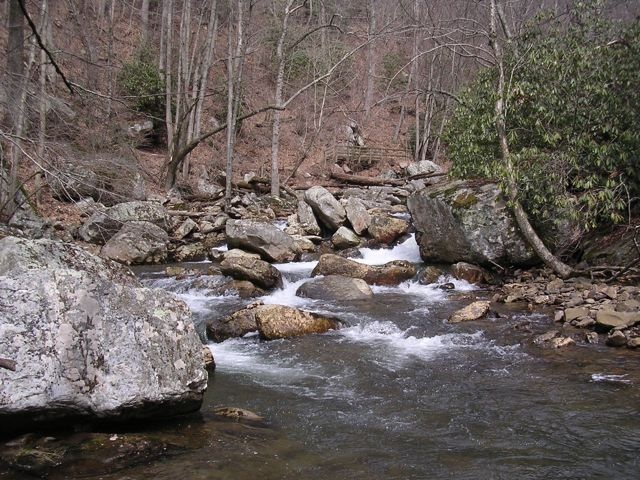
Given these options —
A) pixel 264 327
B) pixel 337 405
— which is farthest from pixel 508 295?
pixel 337 405

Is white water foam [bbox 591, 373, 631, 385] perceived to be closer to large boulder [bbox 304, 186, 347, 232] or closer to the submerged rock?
the submerged rock

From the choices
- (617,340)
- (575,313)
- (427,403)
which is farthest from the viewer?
(575,313)

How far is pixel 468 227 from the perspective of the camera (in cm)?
1139

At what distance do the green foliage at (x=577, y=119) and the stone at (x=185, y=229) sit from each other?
8443 millimetres

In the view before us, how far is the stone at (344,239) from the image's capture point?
13969mm

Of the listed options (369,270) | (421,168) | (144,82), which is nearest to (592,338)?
(369,270)

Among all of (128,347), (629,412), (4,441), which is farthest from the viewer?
(629,412)

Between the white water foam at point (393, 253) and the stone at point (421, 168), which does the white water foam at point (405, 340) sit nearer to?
the white water foam at point (393, 253)

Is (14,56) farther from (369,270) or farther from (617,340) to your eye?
(617,340)

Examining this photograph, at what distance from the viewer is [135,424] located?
4.12 metres

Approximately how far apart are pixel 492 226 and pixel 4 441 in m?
9.66

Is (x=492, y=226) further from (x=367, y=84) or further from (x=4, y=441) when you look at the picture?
(x=367, y=84)

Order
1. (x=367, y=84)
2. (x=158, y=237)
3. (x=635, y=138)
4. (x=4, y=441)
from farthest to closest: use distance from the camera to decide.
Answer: (x=367, y=84)
(x=158, y=237)
(x=635, y=138)
(x=4, y=441)

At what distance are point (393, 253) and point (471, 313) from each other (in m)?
5.23
